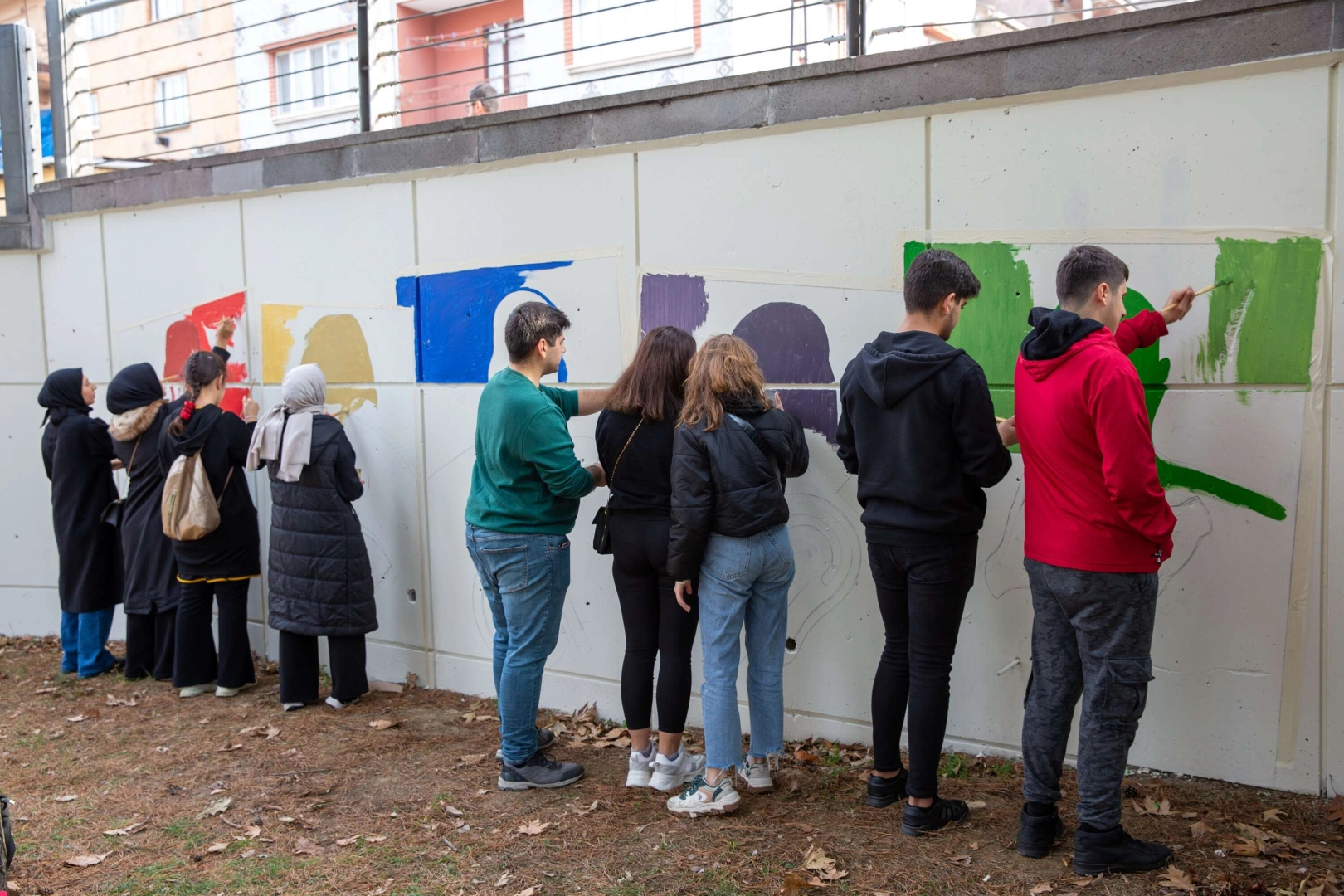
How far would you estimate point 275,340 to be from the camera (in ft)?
21.6

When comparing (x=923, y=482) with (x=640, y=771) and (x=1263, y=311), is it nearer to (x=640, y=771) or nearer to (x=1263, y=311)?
(x=1263, y=311)

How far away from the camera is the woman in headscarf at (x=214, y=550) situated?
598 cm

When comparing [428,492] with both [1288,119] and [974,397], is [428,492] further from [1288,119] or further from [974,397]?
[1288,119]

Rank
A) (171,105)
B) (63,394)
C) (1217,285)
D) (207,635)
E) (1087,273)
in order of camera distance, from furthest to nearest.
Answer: (171,105)
(63,394)
(207,635)
(1217,285)
(1087,273)

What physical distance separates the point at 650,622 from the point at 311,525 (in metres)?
2.30

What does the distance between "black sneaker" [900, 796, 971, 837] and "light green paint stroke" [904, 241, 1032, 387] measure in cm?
167

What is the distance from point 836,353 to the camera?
4633 mm

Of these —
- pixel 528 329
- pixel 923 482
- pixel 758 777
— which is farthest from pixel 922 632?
pixel 528 329

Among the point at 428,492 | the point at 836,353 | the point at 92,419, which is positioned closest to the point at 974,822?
the point at 836,353

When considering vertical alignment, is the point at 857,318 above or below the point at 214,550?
above

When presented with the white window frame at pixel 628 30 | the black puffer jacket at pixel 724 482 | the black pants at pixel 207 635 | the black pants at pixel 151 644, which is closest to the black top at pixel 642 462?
the black puffer jacket at pixel 724 482

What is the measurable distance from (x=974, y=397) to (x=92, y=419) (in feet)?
18.8

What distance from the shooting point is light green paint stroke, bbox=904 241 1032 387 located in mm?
4230

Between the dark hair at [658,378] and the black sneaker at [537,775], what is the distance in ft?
5.31
